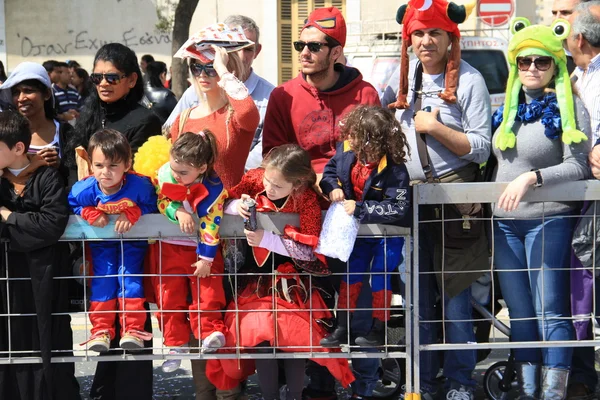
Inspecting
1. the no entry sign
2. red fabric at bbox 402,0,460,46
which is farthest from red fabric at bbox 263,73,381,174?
the no entry sign

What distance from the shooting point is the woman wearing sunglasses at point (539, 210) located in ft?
15.8

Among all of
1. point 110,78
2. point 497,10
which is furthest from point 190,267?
point 497,10

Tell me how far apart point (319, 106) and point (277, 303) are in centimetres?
116

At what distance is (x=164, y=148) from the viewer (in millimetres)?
4719

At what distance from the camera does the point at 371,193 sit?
4.55 meters

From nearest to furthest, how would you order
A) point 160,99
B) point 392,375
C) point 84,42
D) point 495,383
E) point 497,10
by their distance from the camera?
1. point 495,383
2. point 392,375
3. point 160,99
4. point 497,10
5. point 84,42

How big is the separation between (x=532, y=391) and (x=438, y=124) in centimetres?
149

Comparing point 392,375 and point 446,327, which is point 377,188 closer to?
point 446,327

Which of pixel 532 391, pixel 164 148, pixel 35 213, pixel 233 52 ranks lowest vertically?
pixel 532 391

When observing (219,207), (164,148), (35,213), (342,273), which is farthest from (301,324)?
(35,213)

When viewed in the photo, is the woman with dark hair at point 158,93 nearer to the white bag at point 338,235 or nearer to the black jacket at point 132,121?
the black jacket at point 132,121

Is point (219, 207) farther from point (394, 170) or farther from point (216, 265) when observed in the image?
point (394, 170)

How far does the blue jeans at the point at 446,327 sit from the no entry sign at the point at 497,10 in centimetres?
1408

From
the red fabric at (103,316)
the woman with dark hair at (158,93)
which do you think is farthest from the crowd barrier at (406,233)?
the woman with dark hair at (158,93)
